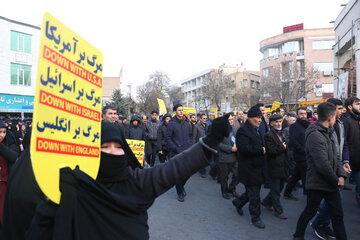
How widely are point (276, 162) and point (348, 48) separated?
14.9 meters

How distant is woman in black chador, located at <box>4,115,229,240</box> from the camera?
139 cm

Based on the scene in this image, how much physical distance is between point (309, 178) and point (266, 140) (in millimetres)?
1503

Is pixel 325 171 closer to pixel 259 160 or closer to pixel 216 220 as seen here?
pixel 259 160

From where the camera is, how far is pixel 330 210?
147 inches

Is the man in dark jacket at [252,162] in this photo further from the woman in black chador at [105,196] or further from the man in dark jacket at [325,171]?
the woman in black chador at [105,196]

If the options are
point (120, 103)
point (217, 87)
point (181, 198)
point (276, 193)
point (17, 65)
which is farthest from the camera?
point (217, 87)

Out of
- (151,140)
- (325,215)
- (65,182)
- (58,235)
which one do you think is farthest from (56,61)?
(151,140)

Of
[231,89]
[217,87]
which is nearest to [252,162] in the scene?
[217,87]

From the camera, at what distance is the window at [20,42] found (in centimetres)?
2693

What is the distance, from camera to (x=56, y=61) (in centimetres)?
142

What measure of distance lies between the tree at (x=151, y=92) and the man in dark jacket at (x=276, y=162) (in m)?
35.7

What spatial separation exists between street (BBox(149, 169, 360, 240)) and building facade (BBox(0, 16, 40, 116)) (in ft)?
85.1

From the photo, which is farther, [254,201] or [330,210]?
[254,201]

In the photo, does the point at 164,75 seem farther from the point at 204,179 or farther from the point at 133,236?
the point at 133,236
